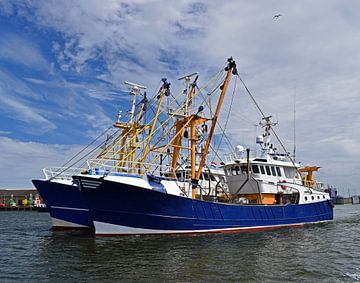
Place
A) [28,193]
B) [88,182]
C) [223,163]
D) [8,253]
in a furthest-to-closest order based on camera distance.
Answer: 1. [28,193]
2. [223,163]
3. [88,182]
4. [8,253]

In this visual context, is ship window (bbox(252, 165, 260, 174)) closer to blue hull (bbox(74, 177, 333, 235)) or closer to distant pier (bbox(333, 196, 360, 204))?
blue hull (bbox(74, 177, 333, 235))

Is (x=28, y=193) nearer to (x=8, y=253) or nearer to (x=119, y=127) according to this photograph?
(x=119, y=127)

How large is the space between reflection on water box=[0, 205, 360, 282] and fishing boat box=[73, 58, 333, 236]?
99 cm

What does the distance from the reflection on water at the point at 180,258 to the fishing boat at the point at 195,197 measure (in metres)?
0.99

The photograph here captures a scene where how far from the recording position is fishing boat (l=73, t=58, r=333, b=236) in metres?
20.1

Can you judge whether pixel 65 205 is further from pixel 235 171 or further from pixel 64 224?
pixel 235 171

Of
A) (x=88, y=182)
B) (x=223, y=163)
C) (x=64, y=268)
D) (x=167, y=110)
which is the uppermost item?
(x=167, y=110)

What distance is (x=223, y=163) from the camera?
30891 mm

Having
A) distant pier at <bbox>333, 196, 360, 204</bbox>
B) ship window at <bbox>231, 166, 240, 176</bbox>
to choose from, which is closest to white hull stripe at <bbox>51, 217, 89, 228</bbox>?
ship window at <bbox>231, 166, 240, 176</bbox>

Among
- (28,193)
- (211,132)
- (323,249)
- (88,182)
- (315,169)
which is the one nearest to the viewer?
(323,249)

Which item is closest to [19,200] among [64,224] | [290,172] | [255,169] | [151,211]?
[64,224]

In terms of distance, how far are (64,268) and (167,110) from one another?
15279mm

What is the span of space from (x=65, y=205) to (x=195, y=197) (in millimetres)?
9049

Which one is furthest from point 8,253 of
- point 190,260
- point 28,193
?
point 28,193
